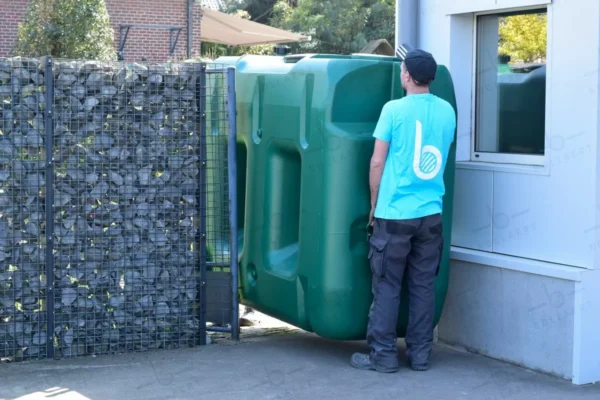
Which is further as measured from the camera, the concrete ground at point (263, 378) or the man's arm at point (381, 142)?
the man's arm at point (381, 142)

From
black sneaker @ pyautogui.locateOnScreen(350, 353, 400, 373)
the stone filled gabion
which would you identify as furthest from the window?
the stone filled gabion

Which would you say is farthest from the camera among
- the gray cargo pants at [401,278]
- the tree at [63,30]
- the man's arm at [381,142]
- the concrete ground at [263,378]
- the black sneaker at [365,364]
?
the tree at [63,30]

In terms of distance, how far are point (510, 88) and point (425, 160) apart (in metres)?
1.05

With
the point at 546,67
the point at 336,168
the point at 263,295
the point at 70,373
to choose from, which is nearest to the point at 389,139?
the point at 336,168

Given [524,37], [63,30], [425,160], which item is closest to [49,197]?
[425,160]

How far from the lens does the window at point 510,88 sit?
19.6ft

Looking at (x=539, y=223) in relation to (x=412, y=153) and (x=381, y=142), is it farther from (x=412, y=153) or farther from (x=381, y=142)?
(x=381, y=142)

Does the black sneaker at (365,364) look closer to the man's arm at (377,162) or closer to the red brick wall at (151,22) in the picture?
the man's arm at (377,162)

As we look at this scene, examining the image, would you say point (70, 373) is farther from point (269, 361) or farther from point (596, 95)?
point (596, 95)

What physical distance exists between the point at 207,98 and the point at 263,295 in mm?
1372

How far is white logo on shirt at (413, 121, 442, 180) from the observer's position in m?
5.51

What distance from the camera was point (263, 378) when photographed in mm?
5602

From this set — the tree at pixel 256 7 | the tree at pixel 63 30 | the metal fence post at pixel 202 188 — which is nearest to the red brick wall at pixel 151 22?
the tree at pixel 63 30

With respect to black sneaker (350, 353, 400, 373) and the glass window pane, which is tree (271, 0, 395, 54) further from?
black sneaker (350, 353, 400, 373)
